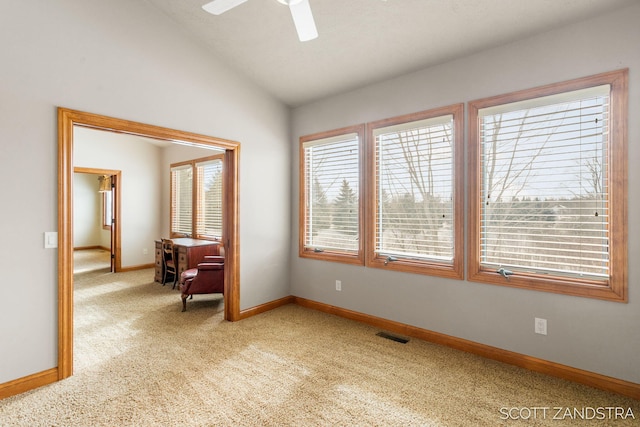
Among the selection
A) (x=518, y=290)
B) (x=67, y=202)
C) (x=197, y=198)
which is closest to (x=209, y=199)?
(x=197, y=198)

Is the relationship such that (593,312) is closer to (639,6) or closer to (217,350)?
(639,6)

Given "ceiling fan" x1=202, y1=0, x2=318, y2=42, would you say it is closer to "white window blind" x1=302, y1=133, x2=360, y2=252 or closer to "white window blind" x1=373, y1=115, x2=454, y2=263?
"white window blind" x1=373, y1=115, x2=454, y2=263

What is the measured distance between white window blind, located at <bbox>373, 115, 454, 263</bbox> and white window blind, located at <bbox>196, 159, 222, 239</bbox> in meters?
3.76

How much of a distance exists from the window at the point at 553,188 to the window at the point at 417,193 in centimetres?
20

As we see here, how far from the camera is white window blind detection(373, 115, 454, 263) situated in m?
3.31

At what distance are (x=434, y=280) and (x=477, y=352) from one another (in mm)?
742

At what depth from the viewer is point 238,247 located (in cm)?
402

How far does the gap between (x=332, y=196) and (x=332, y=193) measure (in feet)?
0.13

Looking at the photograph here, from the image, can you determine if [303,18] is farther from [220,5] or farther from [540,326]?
[540,326]

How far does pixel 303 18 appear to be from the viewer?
229 cm

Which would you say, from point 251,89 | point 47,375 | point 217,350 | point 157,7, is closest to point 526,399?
point 217,350

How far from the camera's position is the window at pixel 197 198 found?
257 inches

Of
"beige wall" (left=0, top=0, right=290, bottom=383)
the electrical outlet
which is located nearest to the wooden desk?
"beige wall" (left=0, top=0, right=290, bottom=383)

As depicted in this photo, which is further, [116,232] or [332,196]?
[116,232]
